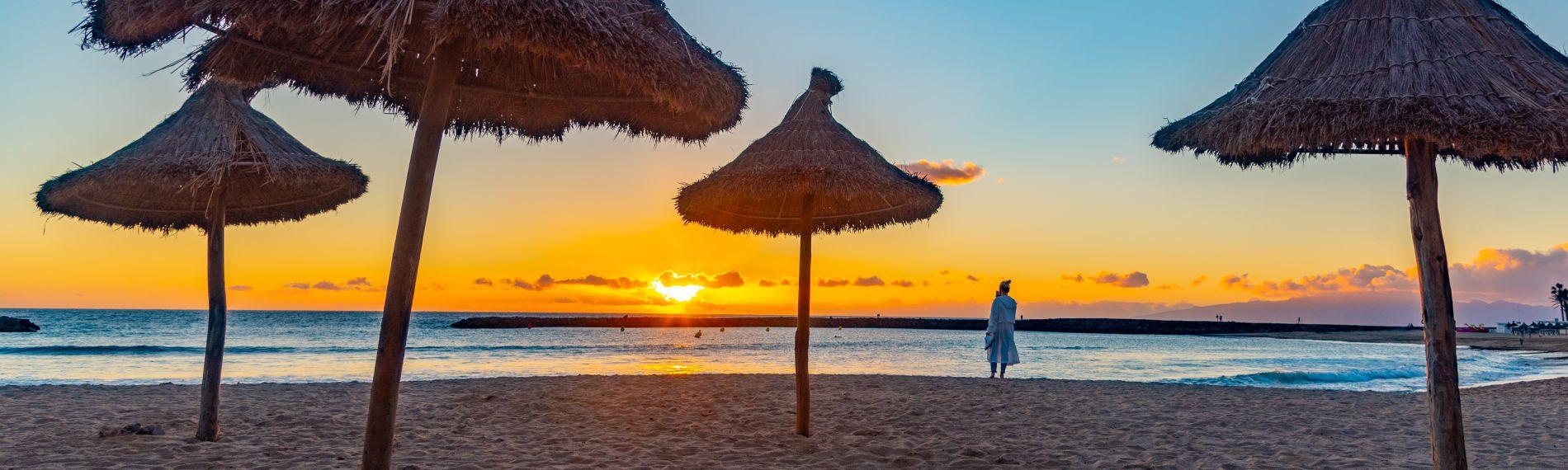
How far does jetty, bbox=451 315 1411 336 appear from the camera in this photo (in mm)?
68188

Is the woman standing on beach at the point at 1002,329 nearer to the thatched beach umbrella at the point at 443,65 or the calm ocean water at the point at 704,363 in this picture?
the calm ocean water at the point at 704,363

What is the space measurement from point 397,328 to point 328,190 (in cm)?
452

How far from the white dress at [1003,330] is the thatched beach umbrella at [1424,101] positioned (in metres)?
7.14

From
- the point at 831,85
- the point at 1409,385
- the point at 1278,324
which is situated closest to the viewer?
the point at 831,85

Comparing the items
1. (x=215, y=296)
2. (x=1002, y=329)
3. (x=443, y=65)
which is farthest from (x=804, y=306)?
(x=1002, y=329)

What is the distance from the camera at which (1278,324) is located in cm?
7788

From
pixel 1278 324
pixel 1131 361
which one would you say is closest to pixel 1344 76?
pixel 1131 361

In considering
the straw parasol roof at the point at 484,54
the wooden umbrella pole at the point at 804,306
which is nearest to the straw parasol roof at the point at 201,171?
the straw parasol roof at the point at 484,54

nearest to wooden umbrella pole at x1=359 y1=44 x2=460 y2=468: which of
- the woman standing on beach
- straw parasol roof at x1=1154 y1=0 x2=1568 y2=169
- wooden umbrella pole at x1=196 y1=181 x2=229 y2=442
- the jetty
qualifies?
wooden umbrella pole at x1=196 y1=181 x2=229 y2=442

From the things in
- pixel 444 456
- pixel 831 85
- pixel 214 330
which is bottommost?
pixel 444 456

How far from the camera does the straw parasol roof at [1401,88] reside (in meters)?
3.57

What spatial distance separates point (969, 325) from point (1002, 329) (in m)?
77.3

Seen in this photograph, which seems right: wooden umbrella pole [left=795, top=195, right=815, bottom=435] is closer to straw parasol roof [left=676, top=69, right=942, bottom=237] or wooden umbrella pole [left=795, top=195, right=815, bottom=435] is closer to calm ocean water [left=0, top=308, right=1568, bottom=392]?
straw parasol roof [left=676, top=69, right=942, bottom=237]

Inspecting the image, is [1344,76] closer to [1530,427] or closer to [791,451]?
[791,451]
